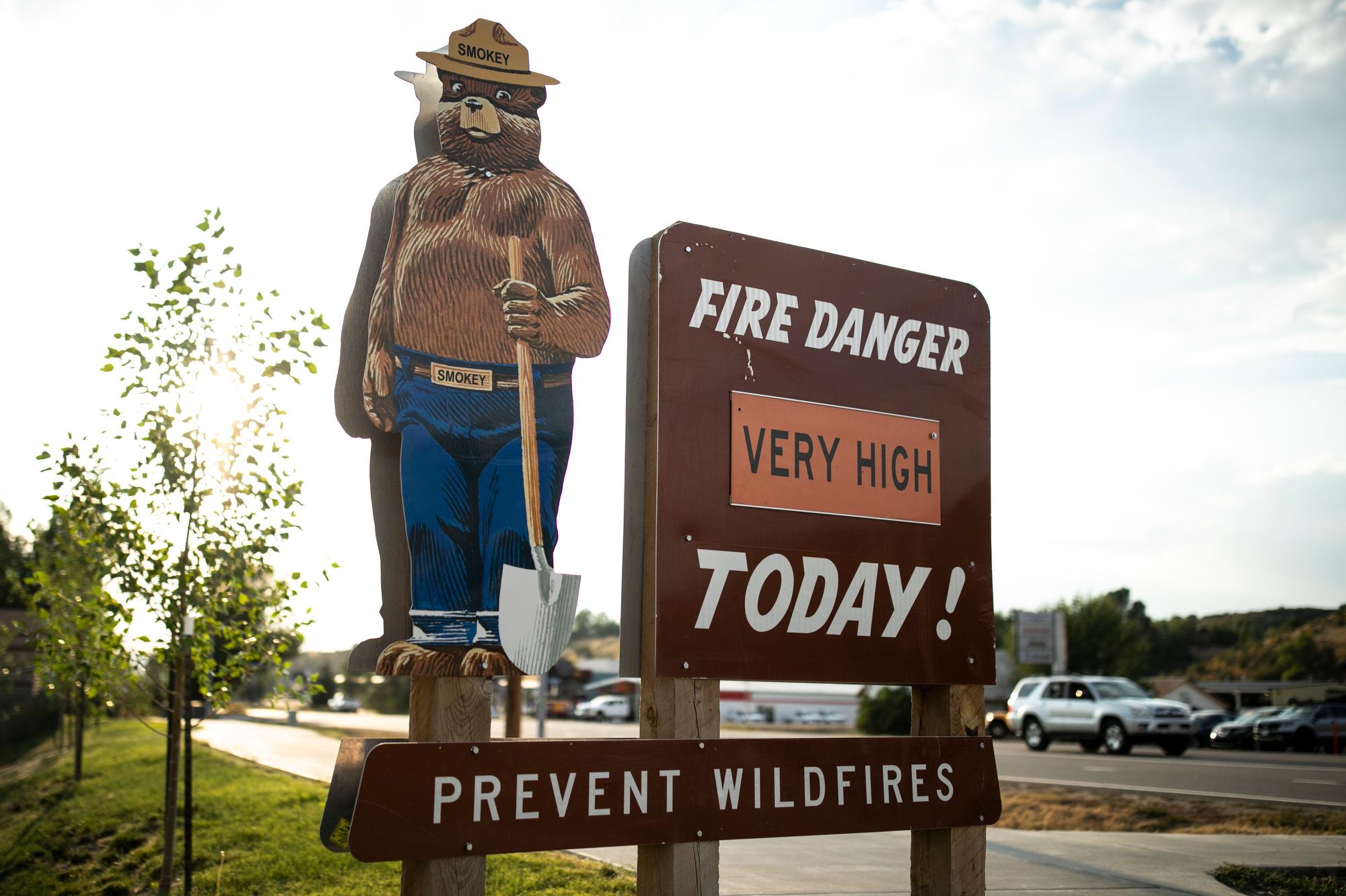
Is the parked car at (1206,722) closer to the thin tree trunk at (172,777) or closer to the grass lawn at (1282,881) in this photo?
the grass lawn at (1282,881)

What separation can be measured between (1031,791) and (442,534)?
1309 cm

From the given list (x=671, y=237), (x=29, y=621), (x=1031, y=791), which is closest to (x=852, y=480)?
(x=671, y=237)

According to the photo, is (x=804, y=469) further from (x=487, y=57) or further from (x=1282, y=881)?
(x=1282, y=881)

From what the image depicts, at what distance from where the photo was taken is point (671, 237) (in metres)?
4.17

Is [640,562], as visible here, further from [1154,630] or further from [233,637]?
[1154,630]

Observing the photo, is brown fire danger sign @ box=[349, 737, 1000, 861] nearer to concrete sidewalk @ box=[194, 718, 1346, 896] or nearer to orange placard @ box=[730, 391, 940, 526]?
orange placard @ box=[730, 391, 940, 526]

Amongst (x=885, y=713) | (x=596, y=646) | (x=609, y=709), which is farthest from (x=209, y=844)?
(x=596, y=646)

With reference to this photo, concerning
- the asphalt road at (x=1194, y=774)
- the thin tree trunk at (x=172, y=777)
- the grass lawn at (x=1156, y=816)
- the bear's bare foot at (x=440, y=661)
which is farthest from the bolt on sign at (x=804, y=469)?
the grass lawn at (x=1156, y=816)

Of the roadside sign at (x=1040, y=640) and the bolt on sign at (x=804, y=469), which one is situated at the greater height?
the bolt on sign at (x=804, y=469)

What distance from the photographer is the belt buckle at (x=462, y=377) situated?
395cm

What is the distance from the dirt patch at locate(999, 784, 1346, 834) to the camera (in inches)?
459

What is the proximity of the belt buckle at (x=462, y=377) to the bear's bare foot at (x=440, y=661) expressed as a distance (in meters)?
0.90

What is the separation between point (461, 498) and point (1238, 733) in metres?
33.6

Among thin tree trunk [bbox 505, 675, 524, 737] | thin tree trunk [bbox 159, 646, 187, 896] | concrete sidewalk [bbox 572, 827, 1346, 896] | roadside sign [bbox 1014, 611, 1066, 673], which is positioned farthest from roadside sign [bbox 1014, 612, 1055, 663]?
thin tree trunk [bbox 159, 646, 187, 896]
